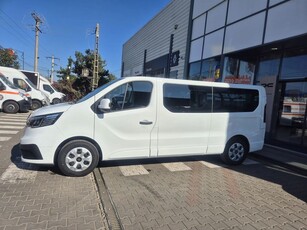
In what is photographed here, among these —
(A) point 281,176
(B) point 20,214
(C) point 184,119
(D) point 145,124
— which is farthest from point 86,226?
(A) point 281,176

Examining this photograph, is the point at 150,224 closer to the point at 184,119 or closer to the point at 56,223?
the point at 56,223

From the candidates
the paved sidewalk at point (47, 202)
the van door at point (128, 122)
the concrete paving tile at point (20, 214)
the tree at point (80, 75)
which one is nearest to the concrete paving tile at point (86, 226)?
the paved sidewalk at point (47, 202)

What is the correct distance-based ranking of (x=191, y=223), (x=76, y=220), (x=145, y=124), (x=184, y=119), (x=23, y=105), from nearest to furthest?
(x=76, y=220)
(x=191, y=223)
(x=145, y=124)
(x=184, y=119)
(x=23, y=105)

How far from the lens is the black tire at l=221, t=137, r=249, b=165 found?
6.27 metres

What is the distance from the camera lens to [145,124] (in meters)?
5.18

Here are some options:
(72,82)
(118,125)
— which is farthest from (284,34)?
(72,82)

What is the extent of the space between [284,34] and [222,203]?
6.78 meters

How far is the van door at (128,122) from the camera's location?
16.2ft

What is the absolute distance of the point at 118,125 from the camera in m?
4.99

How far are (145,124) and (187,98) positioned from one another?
114cm

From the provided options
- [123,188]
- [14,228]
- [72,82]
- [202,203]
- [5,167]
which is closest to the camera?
[14,228]

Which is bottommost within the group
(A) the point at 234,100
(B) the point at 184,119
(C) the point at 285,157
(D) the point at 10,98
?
(C) the point at 285,157

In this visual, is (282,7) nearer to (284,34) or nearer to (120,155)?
(284,34)

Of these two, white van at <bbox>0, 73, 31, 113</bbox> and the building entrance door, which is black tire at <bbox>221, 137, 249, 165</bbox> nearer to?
the building entrance door
